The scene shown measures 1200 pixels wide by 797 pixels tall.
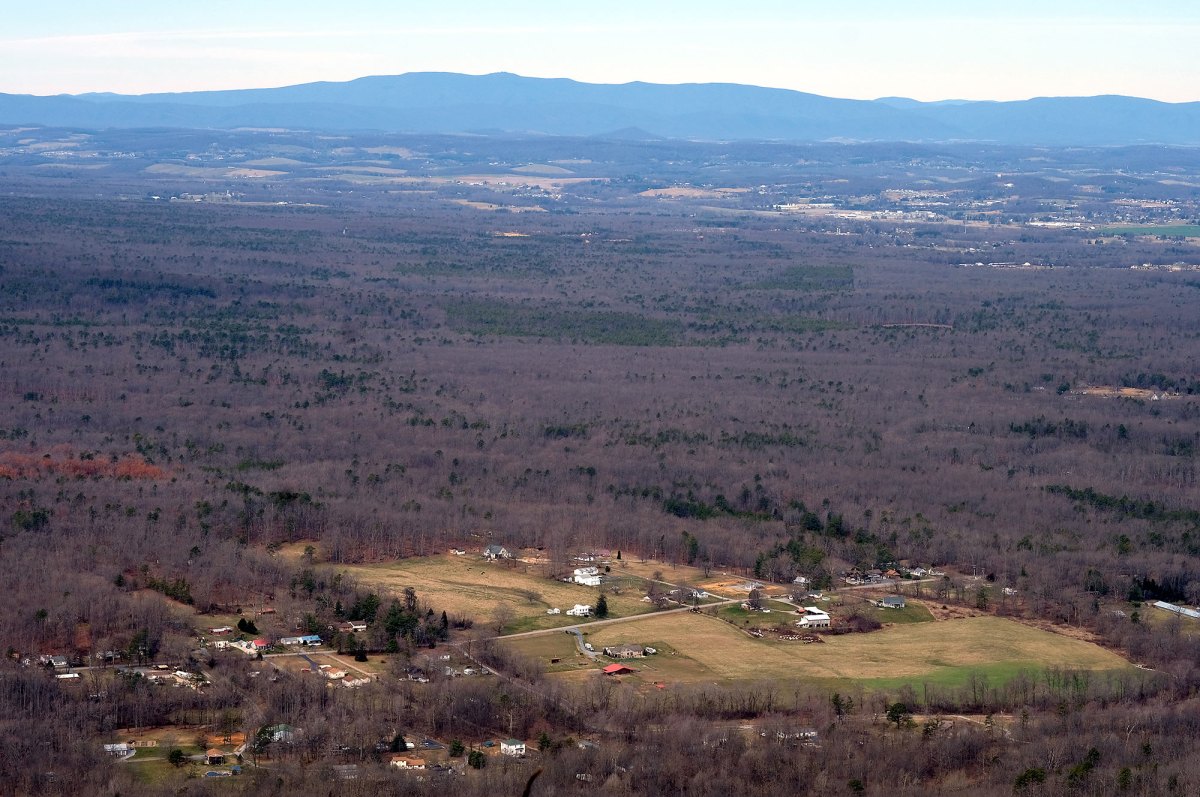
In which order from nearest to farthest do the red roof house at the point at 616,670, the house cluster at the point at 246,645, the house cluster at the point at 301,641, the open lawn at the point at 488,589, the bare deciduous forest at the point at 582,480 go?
the bare deciduous forest at the point at 582,480, the red roof house at the point at 616,670, the house cluster at the point at 246,645, the house cluster at the point at 301,641, the open lawn at the point at 488,589

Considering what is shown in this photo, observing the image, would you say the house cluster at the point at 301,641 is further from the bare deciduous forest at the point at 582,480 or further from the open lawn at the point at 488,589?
the open lawn at the point at 488,589

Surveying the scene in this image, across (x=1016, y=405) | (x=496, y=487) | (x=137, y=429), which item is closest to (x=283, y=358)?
(x=137, y=429)

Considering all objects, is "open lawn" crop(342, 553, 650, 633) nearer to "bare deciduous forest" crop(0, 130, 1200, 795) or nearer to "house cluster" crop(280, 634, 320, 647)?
"bare deciduous forest" crop(0, 130, 1200, 795)

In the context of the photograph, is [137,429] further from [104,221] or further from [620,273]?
[104,221]

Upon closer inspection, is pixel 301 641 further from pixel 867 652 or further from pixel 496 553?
pixel 867 652

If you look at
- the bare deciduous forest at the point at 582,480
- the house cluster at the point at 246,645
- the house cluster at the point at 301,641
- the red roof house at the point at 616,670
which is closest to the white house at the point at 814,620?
the bare deciduous forest at the point at 582,480

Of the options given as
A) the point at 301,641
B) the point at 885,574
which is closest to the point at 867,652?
the point at 885,574

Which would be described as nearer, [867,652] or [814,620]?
[867,652]
